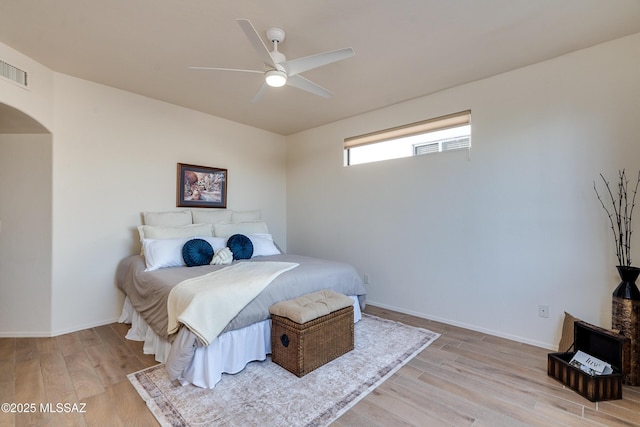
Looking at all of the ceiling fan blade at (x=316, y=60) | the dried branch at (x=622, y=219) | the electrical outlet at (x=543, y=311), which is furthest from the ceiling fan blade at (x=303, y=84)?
the electrical outlet at (x=543, y=311)

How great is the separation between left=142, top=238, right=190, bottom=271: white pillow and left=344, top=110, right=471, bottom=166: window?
253cm

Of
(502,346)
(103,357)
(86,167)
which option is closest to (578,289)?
(502,346)

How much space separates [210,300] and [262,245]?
167cm

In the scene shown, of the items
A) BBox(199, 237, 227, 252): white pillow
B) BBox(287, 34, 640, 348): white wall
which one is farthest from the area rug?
BBox(199, 237, 227, 252): white pillow

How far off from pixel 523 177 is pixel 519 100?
2.46 feet

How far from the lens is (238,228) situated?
12.4 feet

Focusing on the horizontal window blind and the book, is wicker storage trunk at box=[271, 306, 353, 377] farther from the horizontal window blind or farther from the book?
the horizontal window blind

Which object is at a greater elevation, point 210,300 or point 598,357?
point 210,300

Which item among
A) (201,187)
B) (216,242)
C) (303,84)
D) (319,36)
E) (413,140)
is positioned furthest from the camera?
(201,187)

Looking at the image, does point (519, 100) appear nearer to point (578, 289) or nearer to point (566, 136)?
point (566, 136)

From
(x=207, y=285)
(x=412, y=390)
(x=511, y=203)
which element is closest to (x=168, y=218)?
(x=207, y=285)

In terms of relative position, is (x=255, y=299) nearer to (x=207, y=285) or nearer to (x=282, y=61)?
(x=207, y=285)

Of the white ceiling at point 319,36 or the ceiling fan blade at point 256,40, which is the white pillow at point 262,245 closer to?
the white ceiling at point 319,36

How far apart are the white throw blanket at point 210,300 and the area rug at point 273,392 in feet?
1.26
